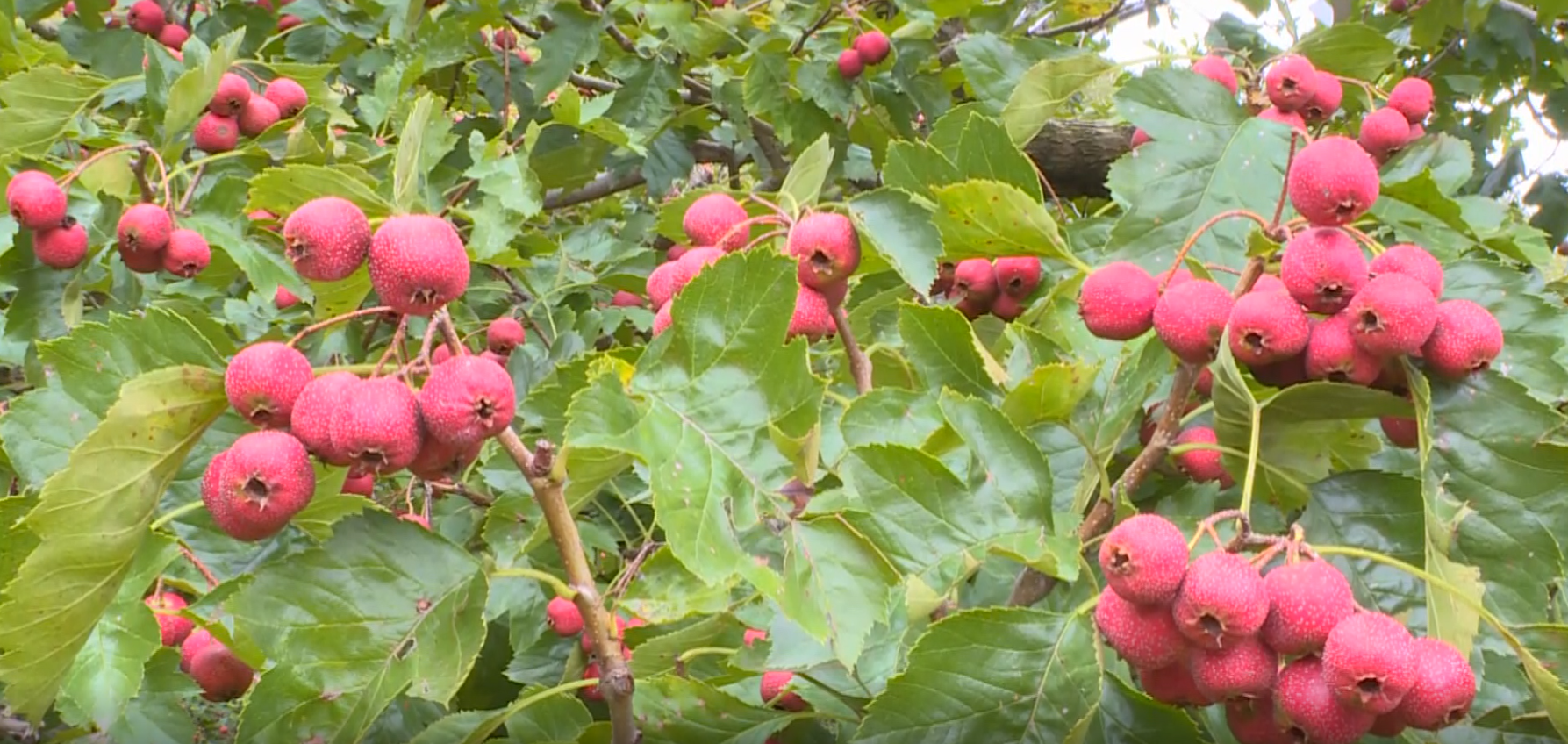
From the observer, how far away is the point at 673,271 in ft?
4.20

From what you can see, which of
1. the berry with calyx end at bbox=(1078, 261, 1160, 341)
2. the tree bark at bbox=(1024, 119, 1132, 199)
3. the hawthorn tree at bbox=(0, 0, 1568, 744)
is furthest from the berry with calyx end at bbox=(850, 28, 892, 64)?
the berry with calyx end at bbox=(1078, 261, 1160, 341)

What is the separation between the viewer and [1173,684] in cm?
115

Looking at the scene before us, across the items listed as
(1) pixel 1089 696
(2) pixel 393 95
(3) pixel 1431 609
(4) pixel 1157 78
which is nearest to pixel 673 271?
(1) pixel 1089 696

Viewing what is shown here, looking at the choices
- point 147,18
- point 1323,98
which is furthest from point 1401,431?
point 147,18

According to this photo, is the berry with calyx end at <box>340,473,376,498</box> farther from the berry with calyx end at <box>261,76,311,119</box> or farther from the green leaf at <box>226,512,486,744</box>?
the berry with calyx end at <box>261,76,311,119</box>

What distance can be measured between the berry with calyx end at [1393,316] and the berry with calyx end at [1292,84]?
83cm

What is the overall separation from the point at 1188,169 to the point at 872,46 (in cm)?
144

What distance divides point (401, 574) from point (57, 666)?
31 cm

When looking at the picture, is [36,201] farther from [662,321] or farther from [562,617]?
[662,321]

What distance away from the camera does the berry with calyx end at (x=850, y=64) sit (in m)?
3.02

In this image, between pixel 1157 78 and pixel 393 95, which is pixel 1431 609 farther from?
pixel 393 95

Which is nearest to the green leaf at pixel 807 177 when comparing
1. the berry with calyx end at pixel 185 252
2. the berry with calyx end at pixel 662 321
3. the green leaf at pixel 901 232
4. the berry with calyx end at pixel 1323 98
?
the green leaf at pixel 901 232

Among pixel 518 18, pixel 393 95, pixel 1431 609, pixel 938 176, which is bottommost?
pixel 518 18

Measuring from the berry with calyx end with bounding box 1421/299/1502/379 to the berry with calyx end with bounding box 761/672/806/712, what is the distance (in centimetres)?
77
